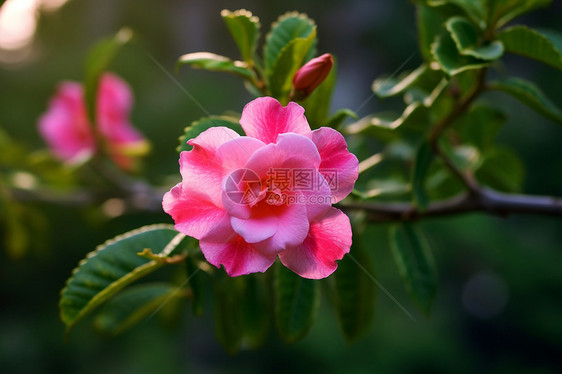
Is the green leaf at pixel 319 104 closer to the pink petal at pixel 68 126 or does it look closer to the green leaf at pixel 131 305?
the green leaf at pixel 131 305

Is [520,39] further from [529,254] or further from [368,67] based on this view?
[368,67]

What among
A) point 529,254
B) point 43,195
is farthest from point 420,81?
point 529,254

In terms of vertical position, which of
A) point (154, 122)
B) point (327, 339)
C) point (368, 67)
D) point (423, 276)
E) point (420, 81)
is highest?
point (420, 81)

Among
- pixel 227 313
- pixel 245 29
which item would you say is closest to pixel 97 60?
pixel 245 29

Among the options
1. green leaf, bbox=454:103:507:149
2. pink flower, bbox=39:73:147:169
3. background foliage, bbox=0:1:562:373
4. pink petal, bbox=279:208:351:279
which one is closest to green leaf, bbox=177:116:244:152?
pink petal, bbox=279:208:351:279

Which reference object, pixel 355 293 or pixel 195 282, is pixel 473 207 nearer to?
pixel 355 293

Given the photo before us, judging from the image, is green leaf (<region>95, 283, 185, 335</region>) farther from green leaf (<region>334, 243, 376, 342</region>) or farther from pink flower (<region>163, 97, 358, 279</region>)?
pink flower (<region>163, 97, 358, 279</region>)

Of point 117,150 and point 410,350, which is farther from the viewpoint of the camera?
→ point 410,350
